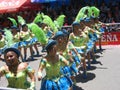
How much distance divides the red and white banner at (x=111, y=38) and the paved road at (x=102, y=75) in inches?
63.9

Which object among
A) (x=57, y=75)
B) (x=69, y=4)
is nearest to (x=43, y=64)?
(x=57, y=75)

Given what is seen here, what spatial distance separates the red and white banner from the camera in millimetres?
18781

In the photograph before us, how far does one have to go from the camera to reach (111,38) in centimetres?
1888

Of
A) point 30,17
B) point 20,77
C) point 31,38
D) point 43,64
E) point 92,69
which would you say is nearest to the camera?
point 20,77

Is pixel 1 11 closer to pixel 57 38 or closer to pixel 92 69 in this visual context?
pixel 92 69

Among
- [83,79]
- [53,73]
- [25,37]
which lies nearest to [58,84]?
[53,73]

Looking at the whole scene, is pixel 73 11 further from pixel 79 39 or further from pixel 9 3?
pixel 79 39

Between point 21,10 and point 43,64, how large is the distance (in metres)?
19.7

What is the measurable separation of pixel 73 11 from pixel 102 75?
435 inches

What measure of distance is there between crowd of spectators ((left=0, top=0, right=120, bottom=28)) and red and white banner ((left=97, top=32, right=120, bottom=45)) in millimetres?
2643

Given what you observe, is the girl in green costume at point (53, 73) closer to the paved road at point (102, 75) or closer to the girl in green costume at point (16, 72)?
the girl in green costume at point (16, 72)

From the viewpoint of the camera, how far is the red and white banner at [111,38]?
18781 millimetres

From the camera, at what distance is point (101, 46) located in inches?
743

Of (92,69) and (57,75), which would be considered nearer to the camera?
(57,75)
